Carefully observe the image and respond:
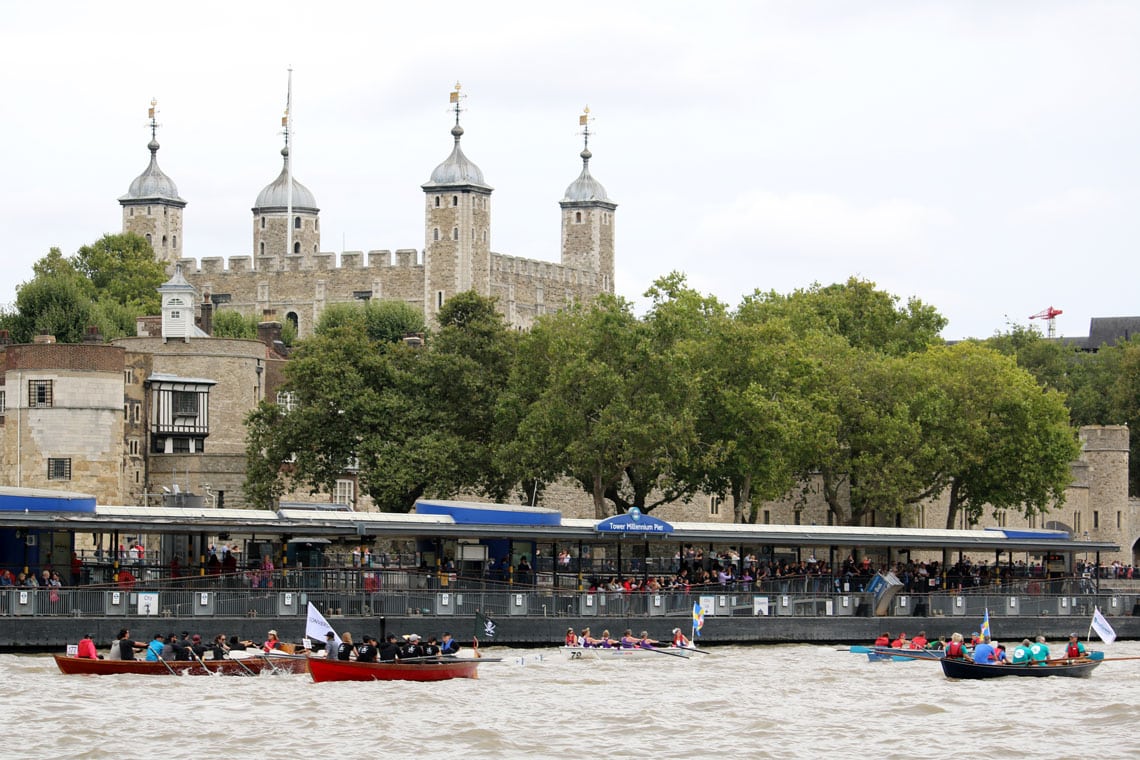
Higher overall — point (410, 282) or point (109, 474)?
point (410, 282)

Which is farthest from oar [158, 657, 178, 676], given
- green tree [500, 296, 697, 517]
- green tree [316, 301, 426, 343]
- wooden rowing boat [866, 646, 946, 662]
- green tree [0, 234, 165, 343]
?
green tree [316, 301, 426, 343]

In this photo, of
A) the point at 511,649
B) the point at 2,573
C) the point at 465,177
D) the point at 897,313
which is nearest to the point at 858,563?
the point at 511,649

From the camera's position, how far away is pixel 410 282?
15088 centimetres

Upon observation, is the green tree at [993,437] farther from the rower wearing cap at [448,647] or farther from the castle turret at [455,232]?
the castle turret at [455,232]

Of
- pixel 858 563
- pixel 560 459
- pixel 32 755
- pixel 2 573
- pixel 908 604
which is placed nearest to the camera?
pixel 32 755

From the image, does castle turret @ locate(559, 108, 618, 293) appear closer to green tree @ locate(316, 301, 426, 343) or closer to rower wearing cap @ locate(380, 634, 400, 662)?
green tree @ locate(316, 301, 426, 343)

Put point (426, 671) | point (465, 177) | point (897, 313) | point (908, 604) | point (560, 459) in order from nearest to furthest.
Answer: point (426, 671), point (908, 604), point (560, 459), point (897, 313), point (465, 177)

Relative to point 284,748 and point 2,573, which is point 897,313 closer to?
point 2,573

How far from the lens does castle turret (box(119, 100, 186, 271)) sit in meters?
166

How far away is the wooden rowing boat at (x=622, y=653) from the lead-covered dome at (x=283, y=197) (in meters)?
111

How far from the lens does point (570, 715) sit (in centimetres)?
4594

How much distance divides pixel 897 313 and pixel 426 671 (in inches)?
2503

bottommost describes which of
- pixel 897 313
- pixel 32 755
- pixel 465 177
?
pixel 32 755

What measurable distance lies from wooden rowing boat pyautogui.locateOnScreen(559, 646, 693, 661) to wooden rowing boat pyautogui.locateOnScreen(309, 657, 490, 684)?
6.14m
